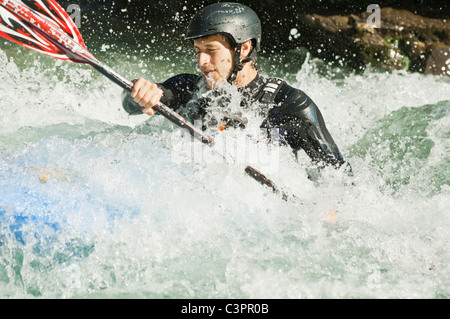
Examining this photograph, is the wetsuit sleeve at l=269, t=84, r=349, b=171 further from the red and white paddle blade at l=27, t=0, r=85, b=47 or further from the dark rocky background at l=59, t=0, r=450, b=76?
the dark rocky background at l=59, t=0, r=450, b=76

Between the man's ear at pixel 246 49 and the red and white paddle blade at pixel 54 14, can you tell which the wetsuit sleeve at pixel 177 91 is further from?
the red and white paddle blade at pixel 54 14

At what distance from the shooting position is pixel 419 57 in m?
5.90

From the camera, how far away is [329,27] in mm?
6281

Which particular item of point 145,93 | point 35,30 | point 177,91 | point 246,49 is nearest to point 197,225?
point 145,93

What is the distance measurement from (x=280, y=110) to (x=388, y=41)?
4095 mm

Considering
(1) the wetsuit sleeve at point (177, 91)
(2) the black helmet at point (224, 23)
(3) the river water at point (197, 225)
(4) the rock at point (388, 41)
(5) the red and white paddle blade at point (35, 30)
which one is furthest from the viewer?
(4) the rock at point (388, 41)

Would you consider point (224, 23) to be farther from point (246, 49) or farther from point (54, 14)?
point (54, 14)

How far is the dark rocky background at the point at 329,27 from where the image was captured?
597 cm

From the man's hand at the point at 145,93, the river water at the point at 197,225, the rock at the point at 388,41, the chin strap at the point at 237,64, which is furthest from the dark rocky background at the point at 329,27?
the man's hand at the point at 145,93

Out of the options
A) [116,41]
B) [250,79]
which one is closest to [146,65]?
[116,41]

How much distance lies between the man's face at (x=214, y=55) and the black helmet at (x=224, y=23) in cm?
5

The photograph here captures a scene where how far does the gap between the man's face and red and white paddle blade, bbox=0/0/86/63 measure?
2.17 ft

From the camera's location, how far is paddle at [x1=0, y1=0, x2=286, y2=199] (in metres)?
2.28

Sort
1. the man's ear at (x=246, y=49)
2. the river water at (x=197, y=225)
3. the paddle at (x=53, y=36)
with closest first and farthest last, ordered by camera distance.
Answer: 1. the river water at (x=197, y=225)
2. the paddle at (x=53, y=36)
3. the man's ear at (x=246, y=49)
